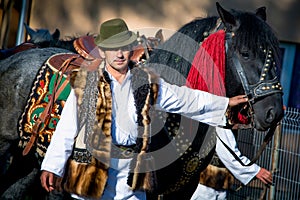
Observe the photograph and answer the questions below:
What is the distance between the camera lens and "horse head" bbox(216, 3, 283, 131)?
14.4 ft

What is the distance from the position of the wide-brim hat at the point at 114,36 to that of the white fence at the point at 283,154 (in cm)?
399

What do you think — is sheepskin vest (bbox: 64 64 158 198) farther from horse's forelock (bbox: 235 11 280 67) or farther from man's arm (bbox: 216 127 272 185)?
man's arm (bbox: 216 127 272 185)

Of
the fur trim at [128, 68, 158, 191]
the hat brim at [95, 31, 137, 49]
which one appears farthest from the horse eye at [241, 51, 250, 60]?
the hat brim at [95, 31, 137, 49]

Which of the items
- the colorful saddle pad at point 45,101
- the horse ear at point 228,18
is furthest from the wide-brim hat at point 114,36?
the colorful saddle pad at point 45,101

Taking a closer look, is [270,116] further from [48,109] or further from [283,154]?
[283,154]

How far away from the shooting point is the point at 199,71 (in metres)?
4.73

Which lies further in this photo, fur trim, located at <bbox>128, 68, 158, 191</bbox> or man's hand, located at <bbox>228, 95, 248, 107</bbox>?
man's hand, located at <bbox>228, 95, 248, 107</bbox>

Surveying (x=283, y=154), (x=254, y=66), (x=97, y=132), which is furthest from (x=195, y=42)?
(x=283, y=154)

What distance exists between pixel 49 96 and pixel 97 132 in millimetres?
1238

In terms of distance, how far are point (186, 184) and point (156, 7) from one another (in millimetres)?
6615

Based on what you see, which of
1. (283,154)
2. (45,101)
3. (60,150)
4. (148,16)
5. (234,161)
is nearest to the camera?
(60,150)

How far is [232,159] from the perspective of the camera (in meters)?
5.39

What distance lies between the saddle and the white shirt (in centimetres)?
78

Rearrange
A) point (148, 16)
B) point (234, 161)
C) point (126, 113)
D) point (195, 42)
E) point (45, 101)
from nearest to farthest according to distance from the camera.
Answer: point (126, 113) < point (195, 42) < point (45, 101) < point (234, 161) < point (148, 16)
